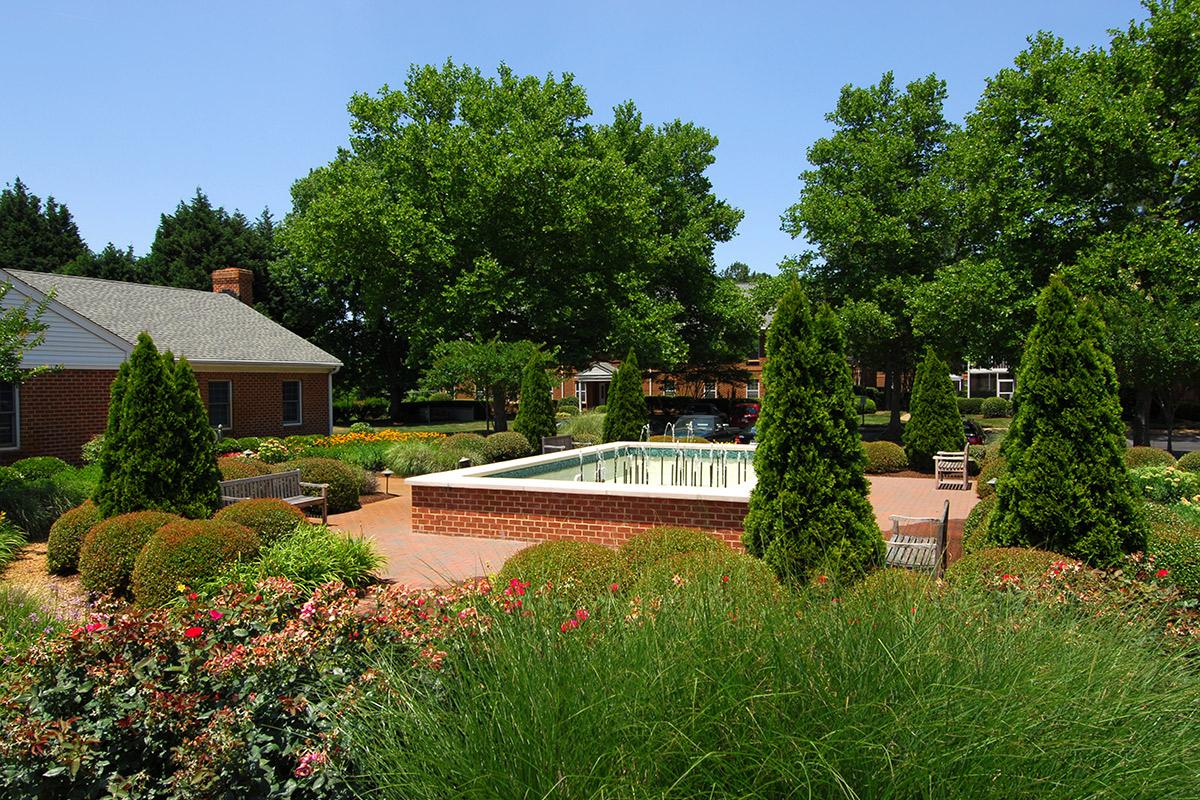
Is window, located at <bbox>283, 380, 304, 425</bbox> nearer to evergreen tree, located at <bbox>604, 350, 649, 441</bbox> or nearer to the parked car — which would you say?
evergreen tree, located at <bbox>604, 350, 649, 441</bbox>

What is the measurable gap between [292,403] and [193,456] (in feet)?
54.6

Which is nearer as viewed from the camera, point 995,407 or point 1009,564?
point 1009,564

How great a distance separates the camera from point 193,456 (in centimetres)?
962

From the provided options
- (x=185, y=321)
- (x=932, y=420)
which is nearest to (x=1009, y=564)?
(x=932, y=420)

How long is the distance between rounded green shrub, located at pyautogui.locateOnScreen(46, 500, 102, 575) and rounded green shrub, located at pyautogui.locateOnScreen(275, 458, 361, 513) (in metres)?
4.50

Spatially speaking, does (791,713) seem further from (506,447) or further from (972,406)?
(972,406)

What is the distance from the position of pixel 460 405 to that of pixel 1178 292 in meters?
38.1

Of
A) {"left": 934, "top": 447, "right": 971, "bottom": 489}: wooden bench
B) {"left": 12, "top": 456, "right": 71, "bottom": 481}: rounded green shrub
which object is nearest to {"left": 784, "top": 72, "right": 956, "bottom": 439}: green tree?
{"left": 934, "top": 447, "right": 971, "bottom": 489}: wooden bench

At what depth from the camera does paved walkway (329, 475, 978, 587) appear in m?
9.54

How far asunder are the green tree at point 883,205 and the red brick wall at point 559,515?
21.2 m

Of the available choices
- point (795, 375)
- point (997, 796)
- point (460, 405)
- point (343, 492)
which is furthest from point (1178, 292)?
point (460, 405)

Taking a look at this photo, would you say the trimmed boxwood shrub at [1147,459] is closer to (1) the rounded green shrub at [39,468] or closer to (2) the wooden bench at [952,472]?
(2) the wooden bench at [952,472]

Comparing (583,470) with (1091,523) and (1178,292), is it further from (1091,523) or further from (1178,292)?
(1178,292)

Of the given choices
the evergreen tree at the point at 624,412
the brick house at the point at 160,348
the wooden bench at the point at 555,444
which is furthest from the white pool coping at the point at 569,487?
the brick house at the point at 160,348
